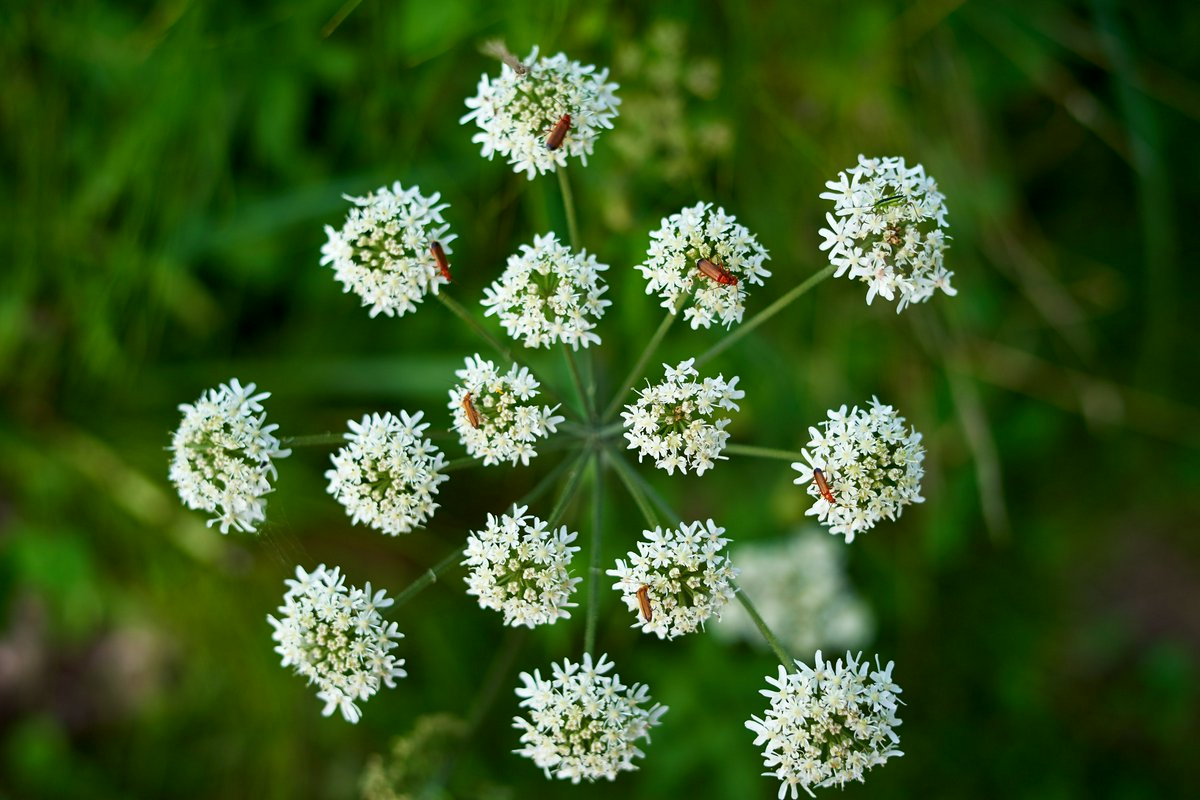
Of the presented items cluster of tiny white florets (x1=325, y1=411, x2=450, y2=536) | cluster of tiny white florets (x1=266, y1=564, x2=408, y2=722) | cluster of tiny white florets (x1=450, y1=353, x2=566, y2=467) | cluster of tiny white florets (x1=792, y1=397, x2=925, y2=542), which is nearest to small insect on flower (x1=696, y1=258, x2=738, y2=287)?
cluster of tiny white florets (x1=792, y1=397, x2=925, y2=542)

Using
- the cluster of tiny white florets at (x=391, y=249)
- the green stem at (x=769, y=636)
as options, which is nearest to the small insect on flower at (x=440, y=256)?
the cluster of tiny white florets at (x=391, y=249)

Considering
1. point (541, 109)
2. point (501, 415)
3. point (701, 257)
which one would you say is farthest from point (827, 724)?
point (541, 109)

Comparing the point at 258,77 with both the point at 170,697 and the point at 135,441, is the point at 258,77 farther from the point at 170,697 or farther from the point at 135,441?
the point at 170,697

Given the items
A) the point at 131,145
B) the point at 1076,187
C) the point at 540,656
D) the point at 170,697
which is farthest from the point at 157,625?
the point at 1076,187

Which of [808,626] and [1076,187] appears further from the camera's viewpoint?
[1076,187]

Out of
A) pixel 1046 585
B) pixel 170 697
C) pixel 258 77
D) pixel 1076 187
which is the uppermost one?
pixel 1076 187

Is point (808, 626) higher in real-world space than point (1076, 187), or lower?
lower

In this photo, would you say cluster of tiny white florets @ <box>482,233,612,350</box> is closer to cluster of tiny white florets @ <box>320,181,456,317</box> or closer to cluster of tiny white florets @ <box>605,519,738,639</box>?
cluster of tiny white florets @ <box>320,181,456,317</box>

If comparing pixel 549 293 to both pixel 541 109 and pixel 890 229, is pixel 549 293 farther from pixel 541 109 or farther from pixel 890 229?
pixel 890 229
